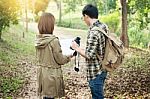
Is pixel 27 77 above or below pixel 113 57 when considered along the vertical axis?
below

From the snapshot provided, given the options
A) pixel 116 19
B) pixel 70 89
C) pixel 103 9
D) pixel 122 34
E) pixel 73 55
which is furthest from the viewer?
pixel 103 9

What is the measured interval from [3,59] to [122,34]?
9803 millimetres

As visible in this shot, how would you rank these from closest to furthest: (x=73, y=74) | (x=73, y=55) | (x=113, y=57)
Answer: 1. (x=113, y=57)
2. (x=73, y=55)
3. (x=73, y=74)

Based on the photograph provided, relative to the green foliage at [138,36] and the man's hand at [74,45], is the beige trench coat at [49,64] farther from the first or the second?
the green foliage at [138,36]

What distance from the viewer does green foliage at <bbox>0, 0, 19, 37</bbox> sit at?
22109 millimetres

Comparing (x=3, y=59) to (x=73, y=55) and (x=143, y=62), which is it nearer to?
(x=143, y=62)

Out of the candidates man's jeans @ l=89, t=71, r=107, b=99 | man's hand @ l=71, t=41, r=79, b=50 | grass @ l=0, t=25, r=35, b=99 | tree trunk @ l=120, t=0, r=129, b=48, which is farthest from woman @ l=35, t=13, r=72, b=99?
tree trunk @ l=120, t=0, r=129, b=48

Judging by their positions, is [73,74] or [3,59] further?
[3,59]

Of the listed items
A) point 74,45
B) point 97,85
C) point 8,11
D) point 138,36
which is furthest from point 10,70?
point 138,36

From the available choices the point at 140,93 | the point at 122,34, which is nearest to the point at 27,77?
the point at 140,93

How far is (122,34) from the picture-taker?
2502cm

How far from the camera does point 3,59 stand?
17.6m

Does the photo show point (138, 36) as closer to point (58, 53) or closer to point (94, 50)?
point (58, 53)

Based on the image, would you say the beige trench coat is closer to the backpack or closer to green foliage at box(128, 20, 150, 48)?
the backpack
